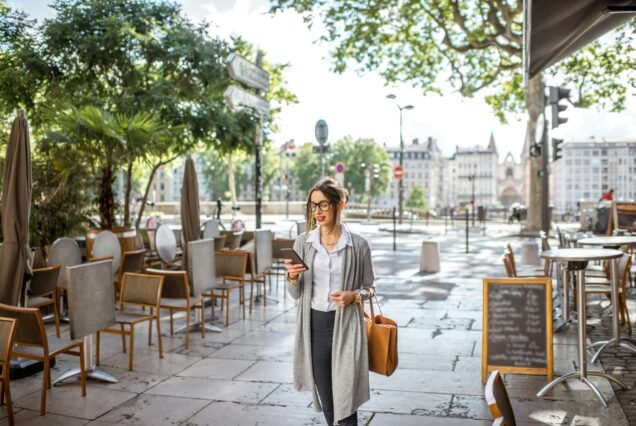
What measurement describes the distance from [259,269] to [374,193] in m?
85.1

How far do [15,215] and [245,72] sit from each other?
5478 millimetres

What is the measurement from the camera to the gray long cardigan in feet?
12.0

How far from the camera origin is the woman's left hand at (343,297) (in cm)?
360

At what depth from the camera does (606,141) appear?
132m

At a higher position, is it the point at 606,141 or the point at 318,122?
the point at 606,141

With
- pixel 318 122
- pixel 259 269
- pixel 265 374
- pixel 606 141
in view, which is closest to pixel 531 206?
pixel 318 122

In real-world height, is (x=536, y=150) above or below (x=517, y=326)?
above

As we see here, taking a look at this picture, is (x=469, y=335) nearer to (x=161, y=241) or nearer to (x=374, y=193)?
(x=161, y=241)

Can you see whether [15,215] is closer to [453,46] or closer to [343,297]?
[343,297]

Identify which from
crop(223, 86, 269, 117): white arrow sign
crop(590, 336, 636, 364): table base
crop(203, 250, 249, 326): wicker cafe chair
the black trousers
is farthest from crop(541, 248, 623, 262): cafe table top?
crop(223, 86, 269, 117): white arrow sign

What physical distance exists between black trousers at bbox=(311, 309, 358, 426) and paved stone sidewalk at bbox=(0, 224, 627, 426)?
1148mm

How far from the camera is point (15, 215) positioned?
5922 millimetres

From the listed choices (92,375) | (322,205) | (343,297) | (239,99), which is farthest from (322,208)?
(239,99)

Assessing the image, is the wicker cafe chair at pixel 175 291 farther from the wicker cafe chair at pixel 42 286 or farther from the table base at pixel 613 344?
the table base at pixel 613 344
